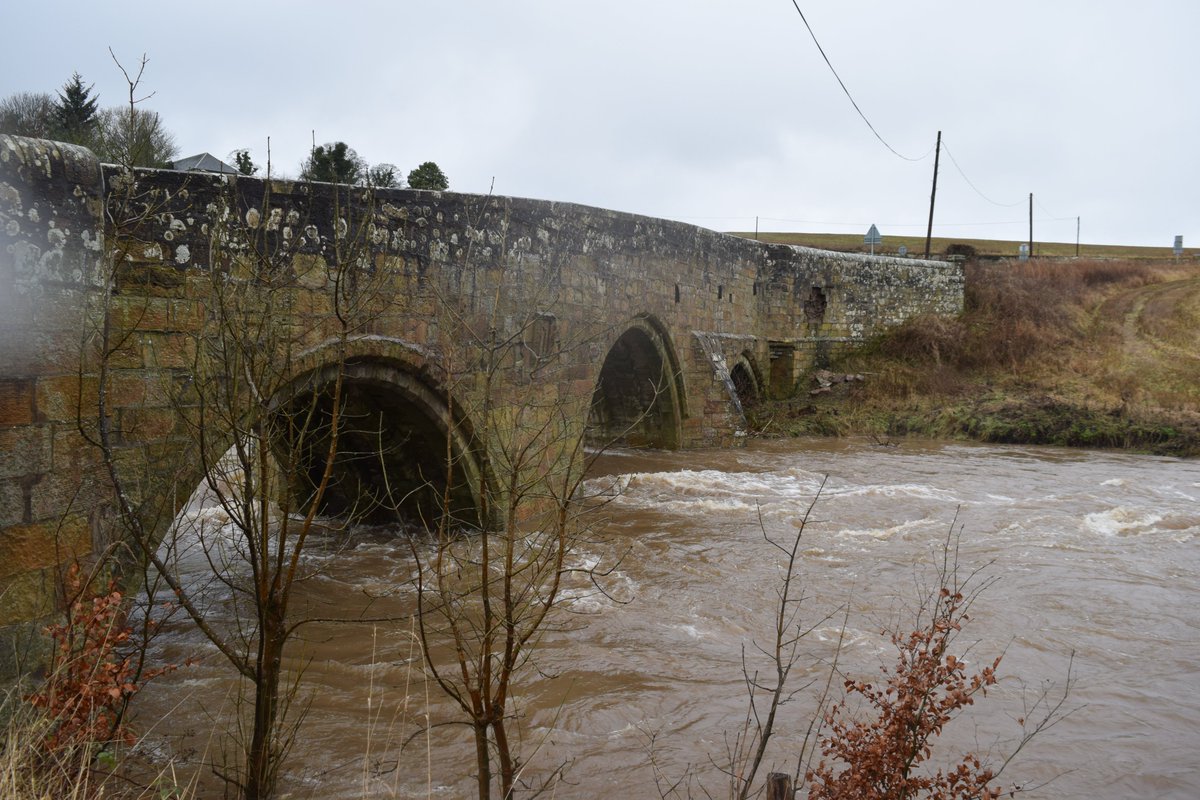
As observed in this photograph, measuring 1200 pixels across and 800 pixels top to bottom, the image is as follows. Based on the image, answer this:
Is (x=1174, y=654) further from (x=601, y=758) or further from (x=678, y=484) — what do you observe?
(x=678, y=484)

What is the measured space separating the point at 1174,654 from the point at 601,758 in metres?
3.93

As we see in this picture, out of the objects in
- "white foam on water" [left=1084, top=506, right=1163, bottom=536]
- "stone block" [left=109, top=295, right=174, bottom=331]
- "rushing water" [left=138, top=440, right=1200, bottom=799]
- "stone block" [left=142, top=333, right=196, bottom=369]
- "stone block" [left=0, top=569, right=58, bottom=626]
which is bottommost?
"rushing water" [left=138, top=440, right=1200, bottom=799]

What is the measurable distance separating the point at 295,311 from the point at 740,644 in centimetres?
361

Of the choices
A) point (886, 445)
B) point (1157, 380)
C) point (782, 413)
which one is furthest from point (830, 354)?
point (1157, 380)

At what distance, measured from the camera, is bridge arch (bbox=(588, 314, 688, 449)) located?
13523 millimetres

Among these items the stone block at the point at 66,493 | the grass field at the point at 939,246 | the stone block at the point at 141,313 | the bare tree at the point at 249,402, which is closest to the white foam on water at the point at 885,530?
the bare tree at the point at 249,402

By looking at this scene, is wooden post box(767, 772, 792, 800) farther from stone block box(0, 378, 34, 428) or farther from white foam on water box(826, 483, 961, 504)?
white foam on water box(826, 483, 961, 504)

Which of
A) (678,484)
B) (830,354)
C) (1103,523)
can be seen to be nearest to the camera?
(1103,523)

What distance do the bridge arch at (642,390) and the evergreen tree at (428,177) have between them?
786 centimetres

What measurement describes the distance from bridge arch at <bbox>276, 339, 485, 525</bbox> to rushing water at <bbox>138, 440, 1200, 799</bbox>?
0.60 m

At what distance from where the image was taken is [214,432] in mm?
4352

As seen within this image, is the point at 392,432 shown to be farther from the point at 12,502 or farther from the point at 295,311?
the point at 12,502

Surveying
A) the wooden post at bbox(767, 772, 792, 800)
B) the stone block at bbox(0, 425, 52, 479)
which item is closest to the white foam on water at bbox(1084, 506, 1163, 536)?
the wooden post at bbox(767, 772, 792, 800)

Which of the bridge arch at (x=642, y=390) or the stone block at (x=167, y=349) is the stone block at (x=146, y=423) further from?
the bridge arch at (x=642, y=390)
